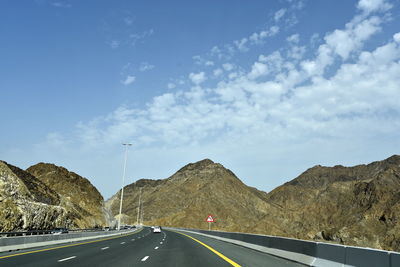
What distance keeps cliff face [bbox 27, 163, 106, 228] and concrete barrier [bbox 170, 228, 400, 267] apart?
72609mm

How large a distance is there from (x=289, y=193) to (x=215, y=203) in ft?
205

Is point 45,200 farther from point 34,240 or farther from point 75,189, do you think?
point 34,240

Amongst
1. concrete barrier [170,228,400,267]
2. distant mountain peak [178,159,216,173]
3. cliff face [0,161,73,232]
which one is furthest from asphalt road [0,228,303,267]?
distant mountain peak [178,159,216,173]

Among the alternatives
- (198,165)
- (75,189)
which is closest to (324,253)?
(75,189)

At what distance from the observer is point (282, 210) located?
149 metres

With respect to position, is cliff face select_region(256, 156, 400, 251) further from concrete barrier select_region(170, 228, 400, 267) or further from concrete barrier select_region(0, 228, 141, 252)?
concrete barrier select_region(170, 228, 400, 267)

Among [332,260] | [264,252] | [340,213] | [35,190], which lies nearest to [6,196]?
[35,190]

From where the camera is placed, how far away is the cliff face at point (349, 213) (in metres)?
100

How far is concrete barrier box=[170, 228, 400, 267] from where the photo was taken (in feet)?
24.8

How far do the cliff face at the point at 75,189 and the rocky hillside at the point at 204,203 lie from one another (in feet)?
99.7

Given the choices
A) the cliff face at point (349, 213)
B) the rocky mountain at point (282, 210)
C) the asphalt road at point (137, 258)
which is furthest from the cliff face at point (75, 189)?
the asphalt road at point (137, 258)

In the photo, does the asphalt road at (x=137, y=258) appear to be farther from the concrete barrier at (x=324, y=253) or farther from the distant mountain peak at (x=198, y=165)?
the distant mountain peak at (x=198, y=165)

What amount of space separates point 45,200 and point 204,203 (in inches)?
2739

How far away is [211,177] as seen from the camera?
155875mm
